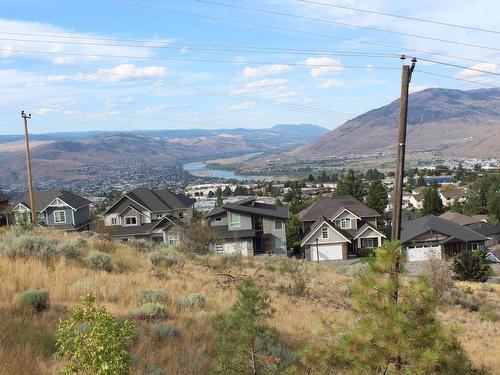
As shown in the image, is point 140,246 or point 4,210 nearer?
point 140,246

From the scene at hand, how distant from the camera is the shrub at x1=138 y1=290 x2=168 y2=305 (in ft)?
32.9

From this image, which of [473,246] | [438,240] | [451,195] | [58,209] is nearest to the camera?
[438,240]

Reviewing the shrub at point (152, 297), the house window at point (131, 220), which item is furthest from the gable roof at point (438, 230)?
the shrub at point (152, 297)

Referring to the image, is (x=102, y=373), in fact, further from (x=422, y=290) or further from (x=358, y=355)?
(x=422, y=290)

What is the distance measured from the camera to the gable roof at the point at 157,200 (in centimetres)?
4684

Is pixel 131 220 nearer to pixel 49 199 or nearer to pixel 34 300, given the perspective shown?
pixel 49 199

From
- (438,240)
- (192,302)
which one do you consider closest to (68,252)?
(192,302)

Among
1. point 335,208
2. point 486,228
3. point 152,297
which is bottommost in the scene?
point 486,228

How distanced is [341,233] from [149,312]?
35.1 meters

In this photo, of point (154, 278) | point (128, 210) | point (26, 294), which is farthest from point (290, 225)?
point (26, 294)

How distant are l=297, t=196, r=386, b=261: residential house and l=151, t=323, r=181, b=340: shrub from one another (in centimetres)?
3461

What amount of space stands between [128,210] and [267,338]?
135 ft

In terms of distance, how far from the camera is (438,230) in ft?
149

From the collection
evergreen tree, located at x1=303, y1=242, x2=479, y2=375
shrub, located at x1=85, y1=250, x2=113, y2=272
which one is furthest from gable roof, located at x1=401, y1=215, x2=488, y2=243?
evergreen tree, located at x1=303, y1=242, x2=479, y2=375
